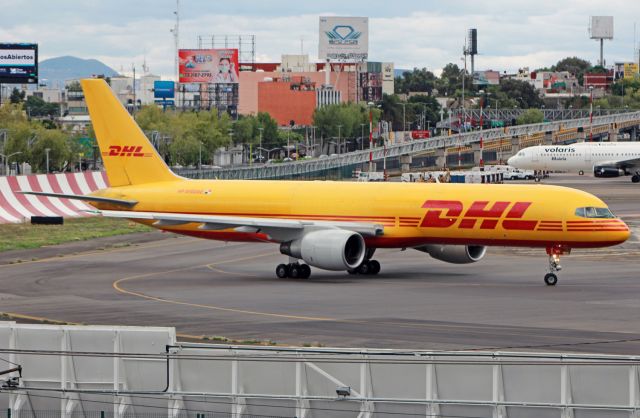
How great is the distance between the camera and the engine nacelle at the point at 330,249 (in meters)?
54.3

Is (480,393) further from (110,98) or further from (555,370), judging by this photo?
(110,98)

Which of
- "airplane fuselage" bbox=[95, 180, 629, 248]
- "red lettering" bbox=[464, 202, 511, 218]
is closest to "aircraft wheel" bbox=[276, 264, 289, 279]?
"airplane fuselage" bbox=[95, 180, 629, 248]

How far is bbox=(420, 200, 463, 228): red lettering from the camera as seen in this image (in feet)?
177

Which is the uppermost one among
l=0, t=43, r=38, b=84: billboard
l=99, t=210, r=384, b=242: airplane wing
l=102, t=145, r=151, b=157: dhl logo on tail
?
l=0, t=43, r=38, b=84: billboard

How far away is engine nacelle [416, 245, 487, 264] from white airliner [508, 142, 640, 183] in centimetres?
9238

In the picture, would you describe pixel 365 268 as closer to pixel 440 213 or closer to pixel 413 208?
pixel 413 208

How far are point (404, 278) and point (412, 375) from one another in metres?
33.1

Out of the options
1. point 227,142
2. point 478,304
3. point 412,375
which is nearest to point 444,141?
point 227,142

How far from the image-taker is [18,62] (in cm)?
14212

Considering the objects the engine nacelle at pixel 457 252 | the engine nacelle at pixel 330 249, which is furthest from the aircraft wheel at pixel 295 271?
the engine nacelle at pixel 457 252

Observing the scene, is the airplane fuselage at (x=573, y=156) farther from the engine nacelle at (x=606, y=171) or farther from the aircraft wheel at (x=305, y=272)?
the aircraft wheel at (x=305, y=272)

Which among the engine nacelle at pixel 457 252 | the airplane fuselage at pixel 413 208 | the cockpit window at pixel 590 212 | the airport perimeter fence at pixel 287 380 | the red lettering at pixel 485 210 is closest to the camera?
the airport perimeter fence at pixel 287 380

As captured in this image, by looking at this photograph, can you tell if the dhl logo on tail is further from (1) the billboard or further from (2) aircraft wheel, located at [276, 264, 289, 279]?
(1) the billboard

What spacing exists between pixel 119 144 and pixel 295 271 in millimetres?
12698
